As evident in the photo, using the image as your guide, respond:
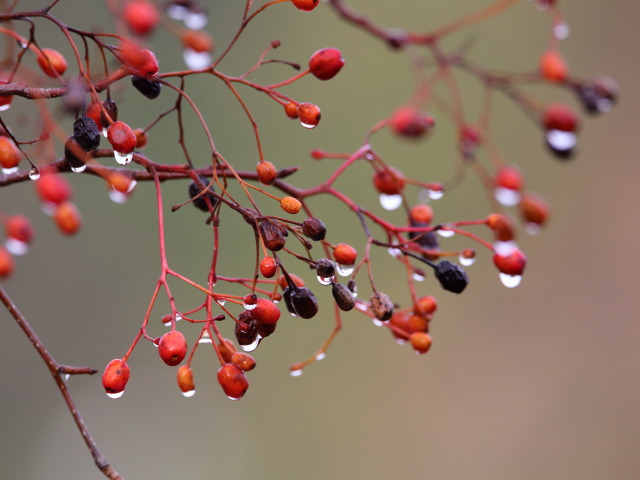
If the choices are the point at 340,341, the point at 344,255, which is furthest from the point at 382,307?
the point at 340,341

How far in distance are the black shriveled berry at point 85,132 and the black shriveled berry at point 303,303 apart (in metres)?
0.22

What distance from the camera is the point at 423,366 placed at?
3457mm

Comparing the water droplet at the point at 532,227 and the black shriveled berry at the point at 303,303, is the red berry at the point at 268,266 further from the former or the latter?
the water droplet at the point at 532,227

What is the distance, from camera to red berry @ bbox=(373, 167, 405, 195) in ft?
2.78

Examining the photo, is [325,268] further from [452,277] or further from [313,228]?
[452,277]

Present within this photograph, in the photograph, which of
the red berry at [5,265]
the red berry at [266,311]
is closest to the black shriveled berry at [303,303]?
the red berry at [266,311]

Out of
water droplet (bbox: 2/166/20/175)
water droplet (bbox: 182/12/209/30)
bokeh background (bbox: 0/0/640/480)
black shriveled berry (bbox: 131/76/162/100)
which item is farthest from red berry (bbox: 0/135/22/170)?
bokeh background (bbox: 0/0/640/480)

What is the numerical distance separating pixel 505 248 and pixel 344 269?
0.52 ft

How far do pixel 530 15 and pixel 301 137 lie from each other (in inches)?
52.9

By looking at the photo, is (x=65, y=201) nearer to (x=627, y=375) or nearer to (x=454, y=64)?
(x=454, y=64)

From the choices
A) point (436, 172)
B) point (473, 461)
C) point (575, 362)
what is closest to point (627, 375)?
point (575, 362)

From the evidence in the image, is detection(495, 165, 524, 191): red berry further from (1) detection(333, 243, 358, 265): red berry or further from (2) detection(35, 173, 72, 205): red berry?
(2) detection(35, 173, 72, 205): red berry

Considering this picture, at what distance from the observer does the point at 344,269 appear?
0.78m

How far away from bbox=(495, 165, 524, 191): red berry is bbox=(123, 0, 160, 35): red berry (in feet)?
0.92
